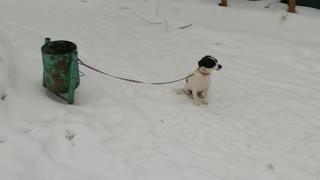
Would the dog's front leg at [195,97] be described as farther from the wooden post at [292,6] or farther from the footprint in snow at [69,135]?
the wooden post at [292,6]

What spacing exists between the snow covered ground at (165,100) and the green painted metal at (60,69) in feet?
0.50

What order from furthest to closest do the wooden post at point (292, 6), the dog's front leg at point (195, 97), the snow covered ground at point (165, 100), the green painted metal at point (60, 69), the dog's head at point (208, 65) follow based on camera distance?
the wooden post at point (292, 6), the dog's front leg at point (195, 97), the dog's head at point (208, 65), the green painted metal at point (60, 69), the snow covered ground at point (165, 100)

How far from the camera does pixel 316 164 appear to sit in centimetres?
391

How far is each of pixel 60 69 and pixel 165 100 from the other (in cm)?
127

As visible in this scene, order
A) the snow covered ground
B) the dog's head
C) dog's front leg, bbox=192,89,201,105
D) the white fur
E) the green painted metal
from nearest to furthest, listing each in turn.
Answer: the snow covered ground, the green painted metal, the dog's head, the white fur, dog's front leg, bbox=192,89,201,105

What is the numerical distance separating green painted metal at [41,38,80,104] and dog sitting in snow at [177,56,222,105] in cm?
127

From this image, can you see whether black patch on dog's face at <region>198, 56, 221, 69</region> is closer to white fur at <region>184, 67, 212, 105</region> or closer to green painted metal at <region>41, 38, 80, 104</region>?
white fur at <region>184, 67, 212, 105</region>

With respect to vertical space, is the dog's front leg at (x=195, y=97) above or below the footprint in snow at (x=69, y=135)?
above

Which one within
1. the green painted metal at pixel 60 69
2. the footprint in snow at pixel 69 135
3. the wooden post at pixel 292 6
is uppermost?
the wooden post at pixel 292 6

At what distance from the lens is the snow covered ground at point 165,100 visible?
3680 millimetres

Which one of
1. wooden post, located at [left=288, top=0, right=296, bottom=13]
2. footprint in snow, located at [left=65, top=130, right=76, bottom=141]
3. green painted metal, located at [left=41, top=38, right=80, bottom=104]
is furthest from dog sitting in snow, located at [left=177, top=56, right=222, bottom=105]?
wooden post, located at [left=288, top=0, right=296, bottom=13]

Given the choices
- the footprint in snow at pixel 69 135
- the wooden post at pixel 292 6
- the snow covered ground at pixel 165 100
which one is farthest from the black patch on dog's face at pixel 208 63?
the wooden post at pixel 292 6

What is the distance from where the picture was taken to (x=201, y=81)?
4637 millimetres

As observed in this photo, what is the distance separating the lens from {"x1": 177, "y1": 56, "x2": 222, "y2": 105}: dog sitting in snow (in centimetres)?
448
